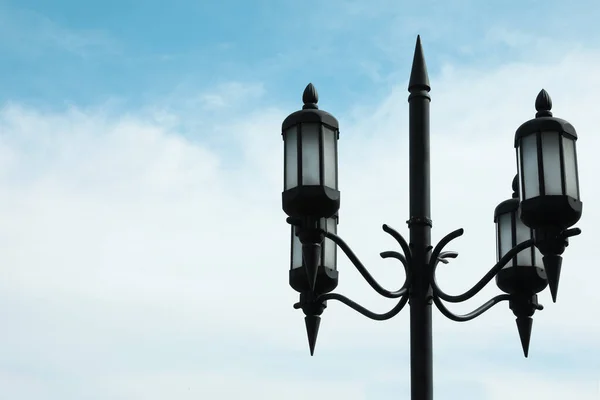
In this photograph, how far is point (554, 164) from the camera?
22.7 feet

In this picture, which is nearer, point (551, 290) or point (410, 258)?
point (551, 290)

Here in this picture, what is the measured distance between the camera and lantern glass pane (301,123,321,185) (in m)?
6.96

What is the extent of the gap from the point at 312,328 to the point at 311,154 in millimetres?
1728

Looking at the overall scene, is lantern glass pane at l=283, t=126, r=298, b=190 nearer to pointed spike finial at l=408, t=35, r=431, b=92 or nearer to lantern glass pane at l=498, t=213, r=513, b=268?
pointed spike finial at l=408, t=35, r=431, b=92

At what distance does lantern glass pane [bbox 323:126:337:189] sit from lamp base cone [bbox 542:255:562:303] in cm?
149

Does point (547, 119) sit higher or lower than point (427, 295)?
higher

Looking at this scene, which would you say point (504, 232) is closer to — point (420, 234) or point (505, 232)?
point (505, 232)

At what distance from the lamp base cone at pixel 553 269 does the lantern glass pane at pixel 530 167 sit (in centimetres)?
43

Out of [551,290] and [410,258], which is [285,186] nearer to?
[410,258]

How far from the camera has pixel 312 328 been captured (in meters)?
8.17

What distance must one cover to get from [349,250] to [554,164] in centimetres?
153

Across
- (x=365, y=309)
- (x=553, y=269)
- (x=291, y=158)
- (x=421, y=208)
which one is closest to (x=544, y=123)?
(x=553, y=269)

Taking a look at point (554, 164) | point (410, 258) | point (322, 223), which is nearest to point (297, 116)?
point (322, 223)

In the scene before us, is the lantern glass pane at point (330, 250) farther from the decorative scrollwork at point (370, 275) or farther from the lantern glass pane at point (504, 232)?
the lantern glass pane at point (504, 232)
